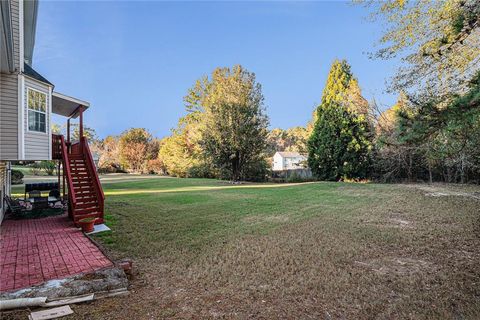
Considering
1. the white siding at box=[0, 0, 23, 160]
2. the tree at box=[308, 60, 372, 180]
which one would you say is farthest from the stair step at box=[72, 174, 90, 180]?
the tree at box=[308, 60, 372, 180]

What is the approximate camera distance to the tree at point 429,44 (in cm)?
462

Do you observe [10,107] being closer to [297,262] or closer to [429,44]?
[297,262]

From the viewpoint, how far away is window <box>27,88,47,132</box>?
7723 mm

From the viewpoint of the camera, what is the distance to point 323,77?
21.5 metres

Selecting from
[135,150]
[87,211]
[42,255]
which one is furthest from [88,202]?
[135,150]

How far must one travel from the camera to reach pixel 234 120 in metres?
20.0

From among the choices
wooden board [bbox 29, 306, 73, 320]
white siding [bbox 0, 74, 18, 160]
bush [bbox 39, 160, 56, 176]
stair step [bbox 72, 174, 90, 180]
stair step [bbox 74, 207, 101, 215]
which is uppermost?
white siding [bbox 0, 74, 18, 160]

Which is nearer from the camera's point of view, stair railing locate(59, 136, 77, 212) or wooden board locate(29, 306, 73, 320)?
wooden board locate(29, 306, 73, 320)

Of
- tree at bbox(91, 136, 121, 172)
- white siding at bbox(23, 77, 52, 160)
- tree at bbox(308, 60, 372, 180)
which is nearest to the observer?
white siding at bbox(23, 77, 52, 160)

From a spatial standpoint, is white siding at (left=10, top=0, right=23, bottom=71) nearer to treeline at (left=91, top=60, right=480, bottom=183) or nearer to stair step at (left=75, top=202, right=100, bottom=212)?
stair step at (left=75, top=202, right=100, bottom=212)

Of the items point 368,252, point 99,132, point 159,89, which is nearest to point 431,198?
point 368,252

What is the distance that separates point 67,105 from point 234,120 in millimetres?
11658

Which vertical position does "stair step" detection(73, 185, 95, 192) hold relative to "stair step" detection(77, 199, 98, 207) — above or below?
above

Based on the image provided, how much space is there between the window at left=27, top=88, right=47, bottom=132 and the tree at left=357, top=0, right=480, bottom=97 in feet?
29.6
